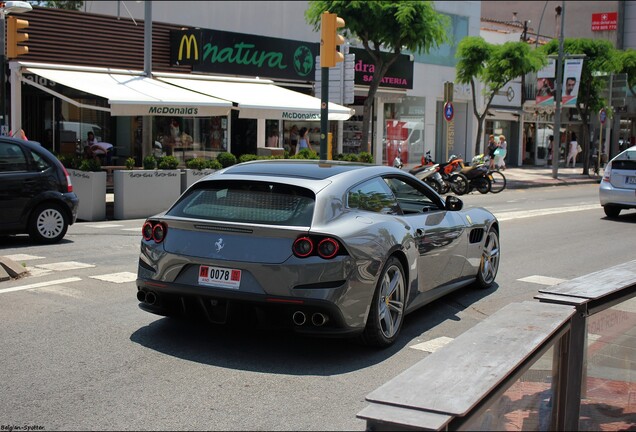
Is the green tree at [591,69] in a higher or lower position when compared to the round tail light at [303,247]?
higher

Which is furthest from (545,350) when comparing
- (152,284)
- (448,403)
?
(152,284)

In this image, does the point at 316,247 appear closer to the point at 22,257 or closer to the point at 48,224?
the point at 22,257

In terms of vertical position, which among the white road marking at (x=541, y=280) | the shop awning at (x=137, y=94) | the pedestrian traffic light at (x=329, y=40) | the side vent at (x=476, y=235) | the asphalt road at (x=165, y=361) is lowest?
the asphalt road at (x=165, y=361)

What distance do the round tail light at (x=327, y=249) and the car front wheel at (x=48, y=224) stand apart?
7.24 m

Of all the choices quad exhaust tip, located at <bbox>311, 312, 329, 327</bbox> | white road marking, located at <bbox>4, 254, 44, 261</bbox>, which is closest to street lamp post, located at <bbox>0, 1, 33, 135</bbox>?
white road marking, located at <bbox>4, 254, 44, 261</bbox>

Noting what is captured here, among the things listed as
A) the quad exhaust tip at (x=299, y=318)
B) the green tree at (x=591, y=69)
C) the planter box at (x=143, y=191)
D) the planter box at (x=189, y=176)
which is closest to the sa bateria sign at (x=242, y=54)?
the planter box at (x=189, y=176)

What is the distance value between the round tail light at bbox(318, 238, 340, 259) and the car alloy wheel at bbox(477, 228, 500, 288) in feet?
11.2

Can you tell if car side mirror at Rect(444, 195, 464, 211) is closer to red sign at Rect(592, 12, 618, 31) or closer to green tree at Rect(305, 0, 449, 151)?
green tree at Rect(305, 0, 449, 151)

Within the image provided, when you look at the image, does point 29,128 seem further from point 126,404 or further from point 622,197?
point 126,404

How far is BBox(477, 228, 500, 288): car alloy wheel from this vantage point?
8.86m

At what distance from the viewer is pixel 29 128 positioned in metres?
22.6

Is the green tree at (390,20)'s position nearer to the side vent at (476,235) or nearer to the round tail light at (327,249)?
the side vent at (476,235)

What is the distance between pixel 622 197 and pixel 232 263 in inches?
517

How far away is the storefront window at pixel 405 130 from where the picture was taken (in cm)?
3444
